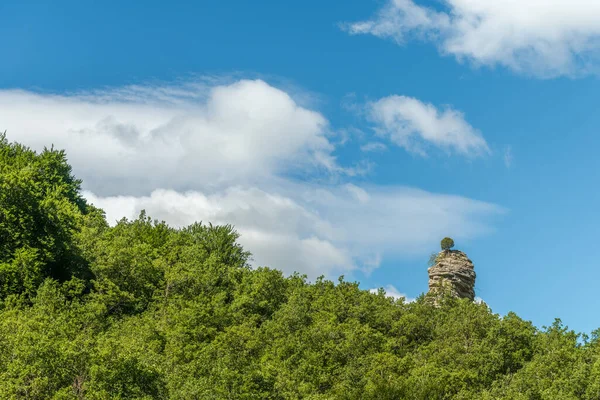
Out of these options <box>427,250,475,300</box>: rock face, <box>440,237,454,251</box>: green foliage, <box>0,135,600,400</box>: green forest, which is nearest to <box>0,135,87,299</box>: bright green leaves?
<box>0,135,600,400</box>: green forest

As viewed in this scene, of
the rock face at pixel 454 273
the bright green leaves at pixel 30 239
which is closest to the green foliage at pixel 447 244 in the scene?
the rock face at pixel 454 273

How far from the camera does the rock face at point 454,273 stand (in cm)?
8688

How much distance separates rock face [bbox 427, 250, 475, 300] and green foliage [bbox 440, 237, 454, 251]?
0.52 meters

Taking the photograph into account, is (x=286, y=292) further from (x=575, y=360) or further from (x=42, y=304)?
(x=575, y=360)

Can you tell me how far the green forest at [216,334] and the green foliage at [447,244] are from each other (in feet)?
54.2

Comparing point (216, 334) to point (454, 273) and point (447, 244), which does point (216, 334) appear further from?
point (447, 244)

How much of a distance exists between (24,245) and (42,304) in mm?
8638

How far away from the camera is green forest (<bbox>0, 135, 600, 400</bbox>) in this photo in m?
40.5

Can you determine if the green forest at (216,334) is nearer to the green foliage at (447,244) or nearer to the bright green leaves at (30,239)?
the bright green leaves at (30,239)

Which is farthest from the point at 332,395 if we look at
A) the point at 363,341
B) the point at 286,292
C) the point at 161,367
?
the point at 286,292

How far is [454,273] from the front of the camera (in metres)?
87.2

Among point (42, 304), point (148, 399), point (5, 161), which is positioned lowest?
point (148, 399)

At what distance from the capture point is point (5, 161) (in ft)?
287

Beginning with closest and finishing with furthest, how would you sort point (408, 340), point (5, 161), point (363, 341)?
1. point (363, 341)
2. point (408, 340)
3. point (5, 161)
